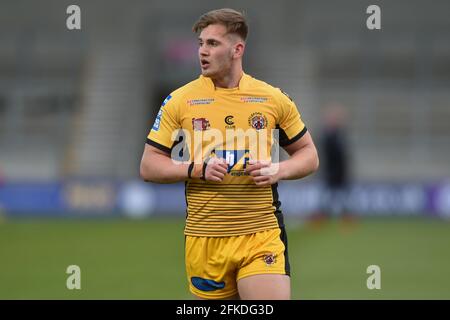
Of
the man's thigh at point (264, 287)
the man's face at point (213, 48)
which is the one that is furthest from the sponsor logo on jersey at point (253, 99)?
the man's thigh at point (264, 287)

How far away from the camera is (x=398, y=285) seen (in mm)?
11523

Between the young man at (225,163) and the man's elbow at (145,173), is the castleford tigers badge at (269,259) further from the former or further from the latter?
the man's elbow at (145,173)

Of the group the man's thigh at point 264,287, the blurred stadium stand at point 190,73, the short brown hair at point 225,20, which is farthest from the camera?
the blurred stadium stand at point 190,73

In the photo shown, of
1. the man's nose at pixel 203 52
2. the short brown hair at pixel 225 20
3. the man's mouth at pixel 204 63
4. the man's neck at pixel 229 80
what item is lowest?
the man's neck at pixel 229 80

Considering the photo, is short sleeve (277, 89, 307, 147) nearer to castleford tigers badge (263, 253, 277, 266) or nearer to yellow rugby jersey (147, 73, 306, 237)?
yellow rugby jersey (147, 73, 306, 237)

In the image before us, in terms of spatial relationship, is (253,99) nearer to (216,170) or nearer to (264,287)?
(216,170)

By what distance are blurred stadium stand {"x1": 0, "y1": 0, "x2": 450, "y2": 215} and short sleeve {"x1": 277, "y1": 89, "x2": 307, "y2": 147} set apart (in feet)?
69.2

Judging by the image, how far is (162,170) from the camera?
6.01 m

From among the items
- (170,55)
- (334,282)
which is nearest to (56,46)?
(170,55)

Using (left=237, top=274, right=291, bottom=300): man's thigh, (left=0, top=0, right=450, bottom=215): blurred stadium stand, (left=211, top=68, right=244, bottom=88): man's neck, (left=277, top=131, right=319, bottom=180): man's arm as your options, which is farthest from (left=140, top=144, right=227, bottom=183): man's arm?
(left=0, top=0, right=450, bottom=215): blurred stadium stand

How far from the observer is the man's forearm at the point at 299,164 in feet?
19.9

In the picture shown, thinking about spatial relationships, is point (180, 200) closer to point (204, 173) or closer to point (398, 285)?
point (398, 285)

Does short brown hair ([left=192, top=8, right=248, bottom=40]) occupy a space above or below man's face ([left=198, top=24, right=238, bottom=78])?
above

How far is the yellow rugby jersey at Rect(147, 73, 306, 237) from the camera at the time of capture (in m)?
6.00
